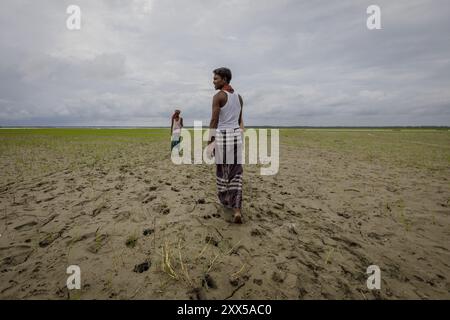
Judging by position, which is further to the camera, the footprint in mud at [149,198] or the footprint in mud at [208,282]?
the footprint in mud at [149,198]

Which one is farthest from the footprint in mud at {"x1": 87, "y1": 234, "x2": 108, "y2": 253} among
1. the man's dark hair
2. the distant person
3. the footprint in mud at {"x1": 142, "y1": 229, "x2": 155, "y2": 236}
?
the distant person

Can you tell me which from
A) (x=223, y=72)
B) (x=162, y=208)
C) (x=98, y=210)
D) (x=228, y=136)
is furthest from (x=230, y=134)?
(x=98, y=210)

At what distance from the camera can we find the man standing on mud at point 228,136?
3.57 meters

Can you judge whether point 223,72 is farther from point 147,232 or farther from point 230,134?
point 147,232

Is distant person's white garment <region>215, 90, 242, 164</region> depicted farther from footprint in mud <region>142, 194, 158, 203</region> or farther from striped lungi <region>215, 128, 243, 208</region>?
footprint in mud <region>142, 194, 158, 203</region>

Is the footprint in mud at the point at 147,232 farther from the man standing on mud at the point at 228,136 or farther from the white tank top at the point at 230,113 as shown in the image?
the white tank top at the point at 230,113

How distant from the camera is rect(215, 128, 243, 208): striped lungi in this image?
3.71m

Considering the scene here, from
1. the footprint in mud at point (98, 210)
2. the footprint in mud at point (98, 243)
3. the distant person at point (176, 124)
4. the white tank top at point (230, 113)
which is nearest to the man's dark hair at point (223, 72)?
the white tank top at point (230, 113)

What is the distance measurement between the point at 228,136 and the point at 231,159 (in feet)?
1.17

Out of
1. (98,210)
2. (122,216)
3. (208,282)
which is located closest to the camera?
(208,282)

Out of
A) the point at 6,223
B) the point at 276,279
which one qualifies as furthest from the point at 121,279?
the point at 6,223

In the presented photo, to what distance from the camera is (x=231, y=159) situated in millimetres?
3746
